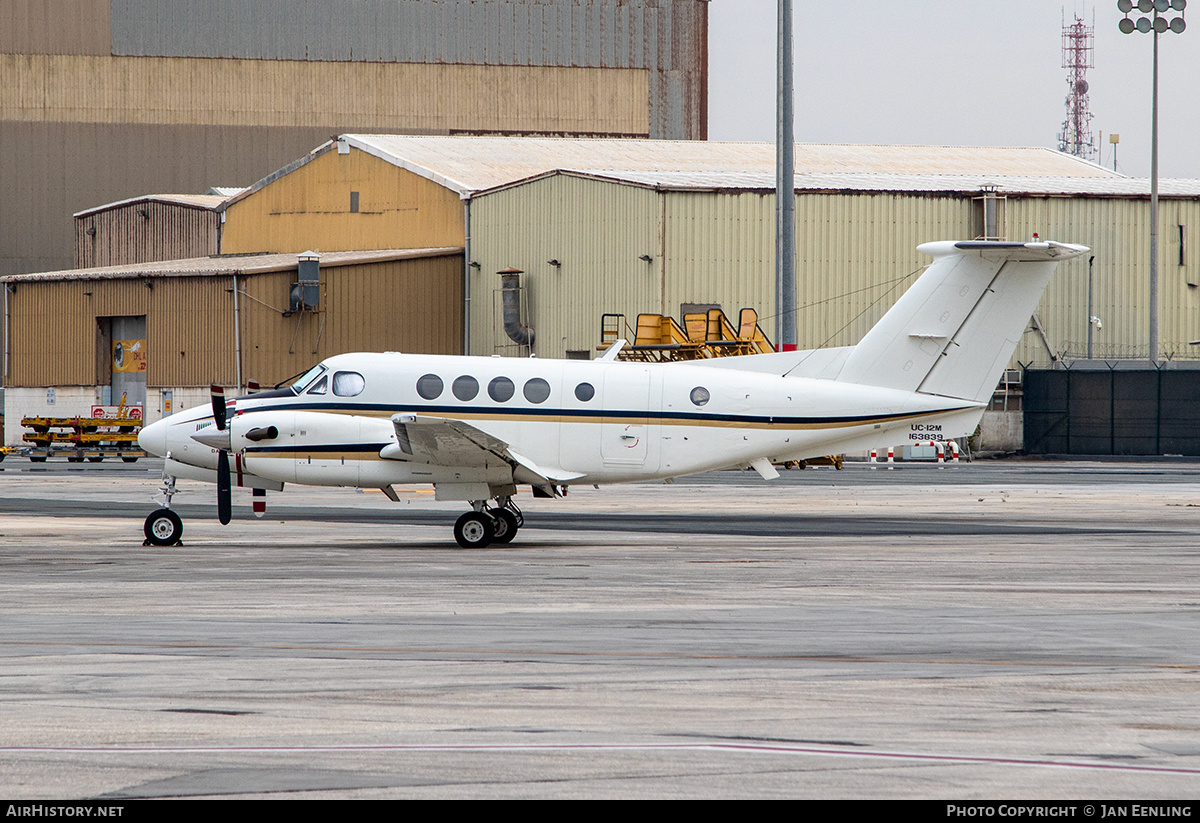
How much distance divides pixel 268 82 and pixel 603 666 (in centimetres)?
6263

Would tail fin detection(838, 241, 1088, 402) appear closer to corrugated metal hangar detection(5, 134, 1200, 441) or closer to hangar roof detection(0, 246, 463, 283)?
corrugated metal hangar detection(5, 134, 1200, 441)

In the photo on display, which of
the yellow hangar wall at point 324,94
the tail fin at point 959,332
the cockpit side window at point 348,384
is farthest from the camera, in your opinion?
the yellow hangar wall at point 324,94

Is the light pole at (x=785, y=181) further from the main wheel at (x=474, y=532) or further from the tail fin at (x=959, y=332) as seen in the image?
the main wheel at (x=474, y=532)

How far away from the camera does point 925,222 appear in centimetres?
4806

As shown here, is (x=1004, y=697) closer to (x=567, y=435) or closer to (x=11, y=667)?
(x=11, y=667)

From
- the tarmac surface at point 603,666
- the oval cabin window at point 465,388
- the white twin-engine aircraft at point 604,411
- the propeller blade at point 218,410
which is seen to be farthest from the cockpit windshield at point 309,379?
the tarmac surface at point 603,666

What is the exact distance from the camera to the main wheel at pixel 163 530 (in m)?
19.5

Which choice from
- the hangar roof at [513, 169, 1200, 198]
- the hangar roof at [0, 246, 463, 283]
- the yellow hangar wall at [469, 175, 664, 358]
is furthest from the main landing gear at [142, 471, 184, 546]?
the hangar roof at [0, 246, 463, 283]

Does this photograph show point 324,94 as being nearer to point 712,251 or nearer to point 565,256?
point 565,256

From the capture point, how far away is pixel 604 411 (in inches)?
808

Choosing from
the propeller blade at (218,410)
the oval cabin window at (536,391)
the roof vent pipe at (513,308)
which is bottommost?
the propeller blade at (218,410)

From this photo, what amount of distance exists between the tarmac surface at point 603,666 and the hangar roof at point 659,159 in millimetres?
37228

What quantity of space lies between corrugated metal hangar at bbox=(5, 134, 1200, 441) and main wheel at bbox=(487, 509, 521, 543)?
26.9 meters

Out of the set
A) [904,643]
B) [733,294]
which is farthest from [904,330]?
[733,294]
